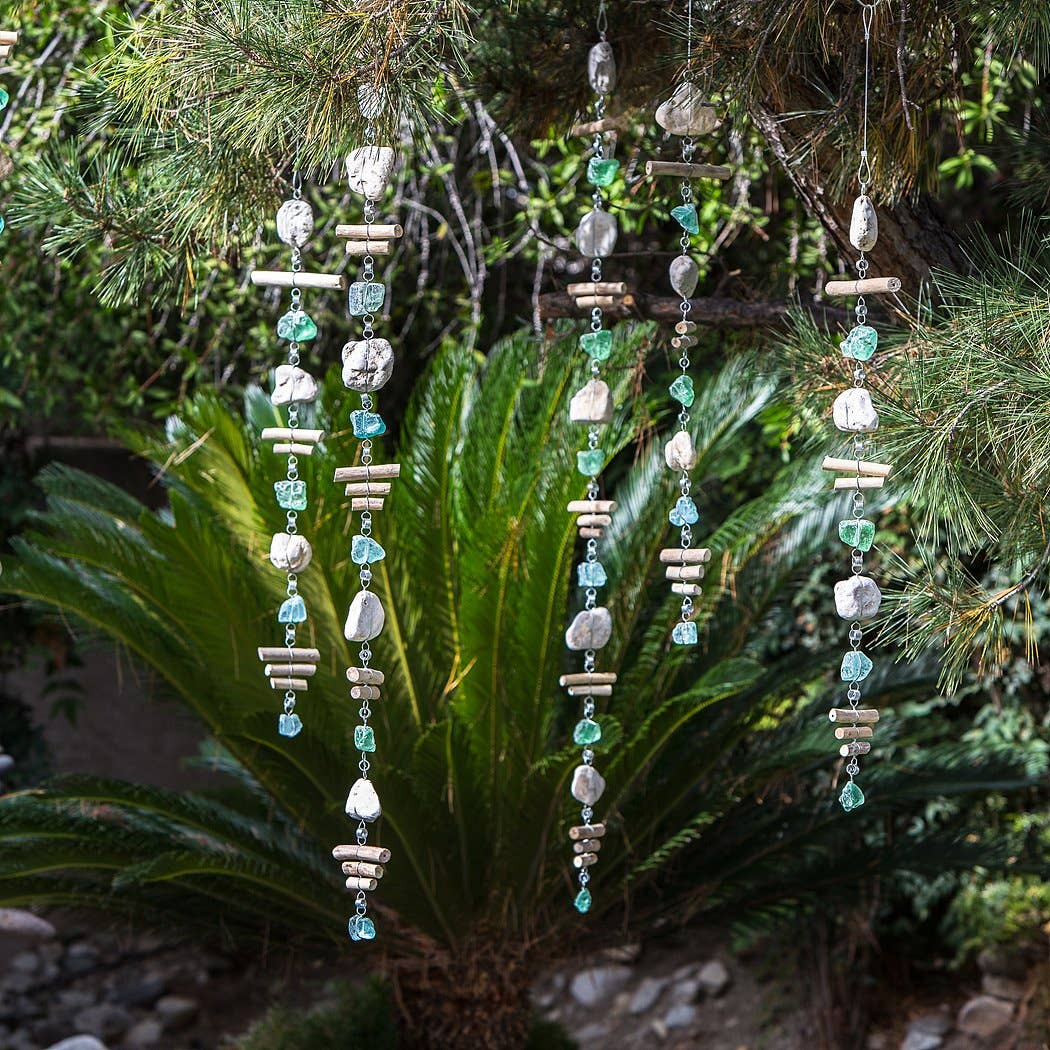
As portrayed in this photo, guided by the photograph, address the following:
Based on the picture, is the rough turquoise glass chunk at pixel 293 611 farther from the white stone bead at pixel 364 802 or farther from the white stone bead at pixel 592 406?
the white stone bead at pixel 592 406

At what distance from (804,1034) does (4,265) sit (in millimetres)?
2754

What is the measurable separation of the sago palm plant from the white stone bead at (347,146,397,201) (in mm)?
1003

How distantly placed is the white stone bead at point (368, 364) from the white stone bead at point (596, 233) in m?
0.23

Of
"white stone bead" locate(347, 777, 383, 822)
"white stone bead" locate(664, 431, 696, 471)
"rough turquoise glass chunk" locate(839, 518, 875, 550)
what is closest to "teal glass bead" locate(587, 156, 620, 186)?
"white stone bead" locate(664, 431, 696, 471)

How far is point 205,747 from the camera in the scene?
331 centimetres

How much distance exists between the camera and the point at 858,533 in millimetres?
1390

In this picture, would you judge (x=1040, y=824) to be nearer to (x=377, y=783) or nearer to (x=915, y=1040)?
(x=915, y=1040)

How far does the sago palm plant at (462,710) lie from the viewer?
2.47m

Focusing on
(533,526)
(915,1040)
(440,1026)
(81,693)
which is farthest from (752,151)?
(81,693)

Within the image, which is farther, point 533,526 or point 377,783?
point 533,526

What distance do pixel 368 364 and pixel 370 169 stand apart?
19 centimetres

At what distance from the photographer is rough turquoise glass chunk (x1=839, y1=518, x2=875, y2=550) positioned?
1382 millimetres


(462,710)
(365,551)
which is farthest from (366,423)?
(462,710)

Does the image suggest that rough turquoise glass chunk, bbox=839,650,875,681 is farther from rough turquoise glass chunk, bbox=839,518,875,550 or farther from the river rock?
the river rock
